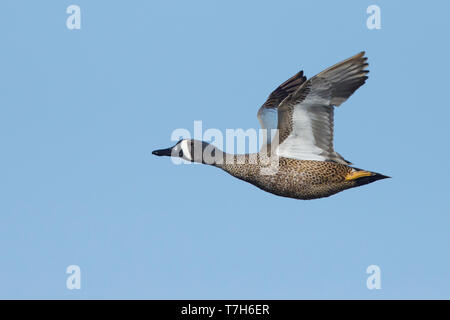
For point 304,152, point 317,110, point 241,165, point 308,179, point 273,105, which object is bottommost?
point 308,179

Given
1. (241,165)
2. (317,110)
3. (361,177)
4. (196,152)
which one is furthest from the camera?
(196,152)

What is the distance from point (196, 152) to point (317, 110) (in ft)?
5.42

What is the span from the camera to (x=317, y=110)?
8.48 metres

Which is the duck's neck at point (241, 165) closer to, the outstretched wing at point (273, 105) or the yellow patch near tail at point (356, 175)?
the outstretched wing at point (273, 105)

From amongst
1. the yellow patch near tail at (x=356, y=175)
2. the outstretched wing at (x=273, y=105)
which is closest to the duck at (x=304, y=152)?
the yellow patch near tail at (x=356, y=175)

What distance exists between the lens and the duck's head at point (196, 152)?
923 centimetres

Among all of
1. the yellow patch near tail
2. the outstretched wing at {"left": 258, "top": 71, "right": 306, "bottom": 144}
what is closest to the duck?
the yellow patch near tail

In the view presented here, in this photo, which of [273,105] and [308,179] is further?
[273,105]

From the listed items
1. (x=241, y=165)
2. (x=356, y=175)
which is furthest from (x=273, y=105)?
(x=356, y=175)

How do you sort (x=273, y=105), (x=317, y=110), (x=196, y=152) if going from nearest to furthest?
1. (x=317, y=110)
2. (x=196, y=152)
3. (x=273, y=105)

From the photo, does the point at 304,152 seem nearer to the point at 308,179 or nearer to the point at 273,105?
the point at 308,179

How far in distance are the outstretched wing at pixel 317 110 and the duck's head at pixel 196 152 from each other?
854 mm
